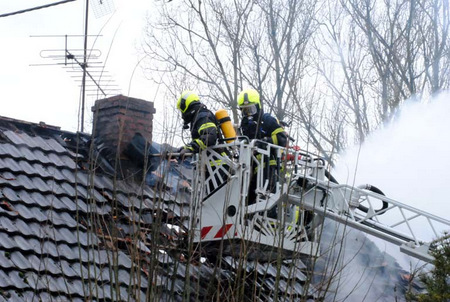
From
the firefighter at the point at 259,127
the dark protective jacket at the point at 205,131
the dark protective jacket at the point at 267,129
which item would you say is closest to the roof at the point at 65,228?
Result: the dark protective jacket at the point at 205,131

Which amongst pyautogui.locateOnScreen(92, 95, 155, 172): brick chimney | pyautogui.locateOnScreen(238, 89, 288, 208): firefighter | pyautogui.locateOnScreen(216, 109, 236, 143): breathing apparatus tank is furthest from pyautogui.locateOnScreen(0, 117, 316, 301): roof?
pyautogui.locateOnScreen(238, 89, 288, 208): firefighter

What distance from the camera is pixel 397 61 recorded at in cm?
2017

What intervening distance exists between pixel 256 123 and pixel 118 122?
1.96 metres

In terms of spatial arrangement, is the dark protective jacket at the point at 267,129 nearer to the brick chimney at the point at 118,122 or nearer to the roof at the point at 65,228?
the roof at the point at 65,228

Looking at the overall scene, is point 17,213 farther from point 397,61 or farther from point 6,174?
point 397,61

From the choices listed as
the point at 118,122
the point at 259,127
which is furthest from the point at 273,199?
the point at 118,122

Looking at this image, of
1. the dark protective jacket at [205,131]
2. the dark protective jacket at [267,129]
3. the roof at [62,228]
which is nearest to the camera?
the roof at [62,228]

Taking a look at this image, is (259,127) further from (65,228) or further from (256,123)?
(65,228)

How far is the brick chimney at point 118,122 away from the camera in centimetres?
1020

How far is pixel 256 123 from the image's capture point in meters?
9.00

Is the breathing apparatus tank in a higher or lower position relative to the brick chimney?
lower

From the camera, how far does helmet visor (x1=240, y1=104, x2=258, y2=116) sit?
9116 mm

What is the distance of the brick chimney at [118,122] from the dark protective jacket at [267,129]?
1.46 meters

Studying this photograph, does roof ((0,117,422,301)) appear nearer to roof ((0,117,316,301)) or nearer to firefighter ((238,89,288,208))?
roof ((0,117,316,301))
